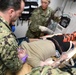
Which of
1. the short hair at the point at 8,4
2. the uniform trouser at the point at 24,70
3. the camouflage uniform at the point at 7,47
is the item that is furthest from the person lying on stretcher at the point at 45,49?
the short hair at the point at 8,4

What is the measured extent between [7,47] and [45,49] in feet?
1.99

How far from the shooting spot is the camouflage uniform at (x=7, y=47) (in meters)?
1.21

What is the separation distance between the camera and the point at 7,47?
1.23m

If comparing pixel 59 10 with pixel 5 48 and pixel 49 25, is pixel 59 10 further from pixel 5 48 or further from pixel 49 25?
pixel 5 48

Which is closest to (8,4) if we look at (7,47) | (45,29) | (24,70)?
(7,47)

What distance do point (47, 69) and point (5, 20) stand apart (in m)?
0.45

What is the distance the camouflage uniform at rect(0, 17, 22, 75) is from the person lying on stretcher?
0.66 feet

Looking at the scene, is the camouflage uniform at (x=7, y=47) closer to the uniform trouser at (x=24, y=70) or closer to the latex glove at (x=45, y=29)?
the uniform trouser at (x=24, y=70)

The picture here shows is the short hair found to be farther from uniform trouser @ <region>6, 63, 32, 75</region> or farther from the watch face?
the watch face

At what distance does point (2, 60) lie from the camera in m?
1.28

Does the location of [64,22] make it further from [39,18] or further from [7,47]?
[7,47]

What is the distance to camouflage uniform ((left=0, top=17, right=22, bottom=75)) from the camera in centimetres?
121

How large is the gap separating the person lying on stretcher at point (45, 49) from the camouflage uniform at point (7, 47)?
201 mm

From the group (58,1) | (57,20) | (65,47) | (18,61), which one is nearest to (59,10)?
(58,1)
